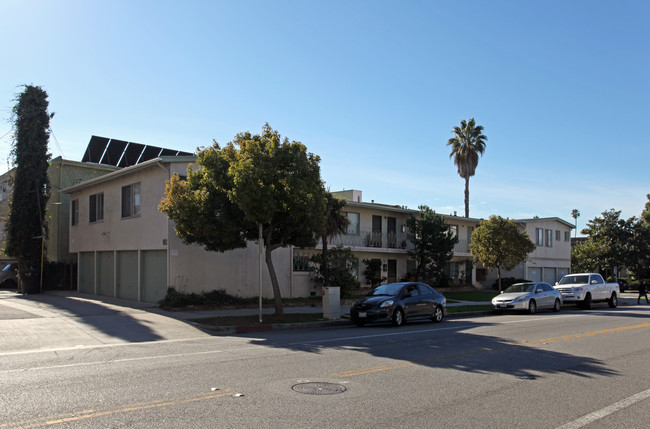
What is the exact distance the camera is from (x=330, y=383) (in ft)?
25.3

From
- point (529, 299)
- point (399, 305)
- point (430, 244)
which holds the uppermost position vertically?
point (430, 244)

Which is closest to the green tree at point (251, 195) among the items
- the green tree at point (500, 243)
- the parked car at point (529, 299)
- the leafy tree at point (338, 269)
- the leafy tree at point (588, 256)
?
the leafy tree at point (338, 269)

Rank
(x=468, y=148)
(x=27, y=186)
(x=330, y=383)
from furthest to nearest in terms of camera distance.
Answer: (x=468, y=148) → (x=27, y=186) → (x=330, y=383)

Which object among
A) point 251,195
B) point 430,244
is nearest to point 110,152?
point 430,244

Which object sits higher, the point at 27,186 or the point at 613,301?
the point at 27,186

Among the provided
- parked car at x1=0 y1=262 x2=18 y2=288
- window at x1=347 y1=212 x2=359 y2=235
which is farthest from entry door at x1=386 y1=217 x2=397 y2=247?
parked car at x1=0 y1=262 x2=18 y2=288

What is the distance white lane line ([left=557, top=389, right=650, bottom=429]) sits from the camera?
19.5ft

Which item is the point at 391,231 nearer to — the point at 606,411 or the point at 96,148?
the point at 96,148

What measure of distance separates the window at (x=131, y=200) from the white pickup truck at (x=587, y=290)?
20.7m

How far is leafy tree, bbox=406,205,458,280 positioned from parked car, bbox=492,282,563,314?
8.37 m

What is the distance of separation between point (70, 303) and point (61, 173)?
1349 cm

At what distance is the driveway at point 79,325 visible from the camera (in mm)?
12414

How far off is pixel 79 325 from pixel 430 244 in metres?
22.2

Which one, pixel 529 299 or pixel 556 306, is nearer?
pixel 529 299
